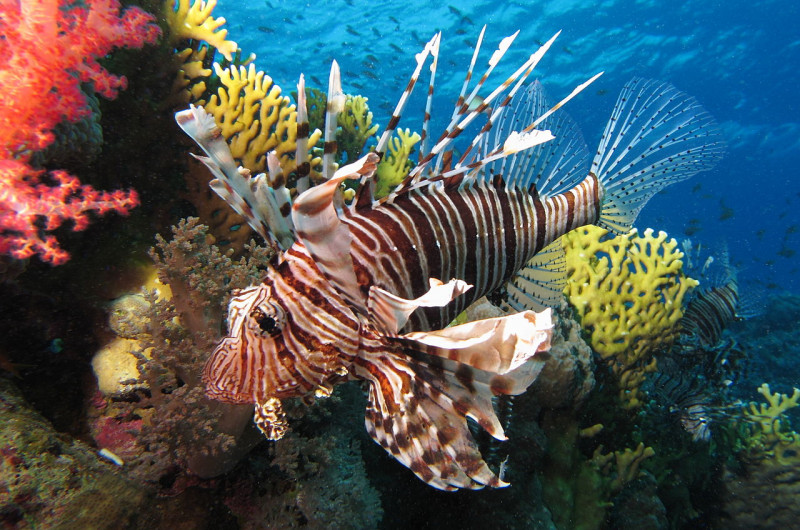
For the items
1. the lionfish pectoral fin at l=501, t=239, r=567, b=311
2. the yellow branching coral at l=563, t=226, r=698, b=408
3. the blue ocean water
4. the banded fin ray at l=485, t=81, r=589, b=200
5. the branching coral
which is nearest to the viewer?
the branching coral

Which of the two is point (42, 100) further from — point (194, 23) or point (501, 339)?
point (501, 339)

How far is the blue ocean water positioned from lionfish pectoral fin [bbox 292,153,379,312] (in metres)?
18.6

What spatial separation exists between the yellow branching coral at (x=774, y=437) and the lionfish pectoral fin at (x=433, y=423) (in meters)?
6.65

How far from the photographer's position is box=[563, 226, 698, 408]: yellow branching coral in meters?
5.10

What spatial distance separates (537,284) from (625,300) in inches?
113

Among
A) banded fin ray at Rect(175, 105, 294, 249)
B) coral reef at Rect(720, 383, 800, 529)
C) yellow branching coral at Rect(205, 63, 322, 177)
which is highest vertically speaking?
yellow branching coral at Rect(205, 63, 322, 177)

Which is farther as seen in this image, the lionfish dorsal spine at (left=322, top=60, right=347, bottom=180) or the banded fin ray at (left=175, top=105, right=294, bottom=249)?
the lionfish dorsal spine at (left=322, top=60, right=347, bottom=180)

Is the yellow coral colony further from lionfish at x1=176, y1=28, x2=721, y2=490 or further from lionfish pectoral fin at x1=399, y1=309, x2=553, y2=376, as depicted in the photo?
lionfish pectoral fin at x1=399, y1=309, x2=553, y2=376

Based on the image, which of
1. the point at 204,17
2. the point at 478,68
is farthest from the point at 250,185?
the point at 478,68

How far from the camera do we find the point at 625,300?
5238mm

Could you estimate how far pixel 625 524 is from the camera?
4.86 m

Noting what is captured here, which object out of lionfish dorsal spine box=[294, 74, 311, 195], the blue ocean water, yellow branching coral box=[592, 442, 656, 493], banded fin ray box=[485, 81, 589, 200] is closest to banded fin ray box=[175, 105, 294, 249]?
lionfish dorsal spine box=[294, 74, 311, 195]

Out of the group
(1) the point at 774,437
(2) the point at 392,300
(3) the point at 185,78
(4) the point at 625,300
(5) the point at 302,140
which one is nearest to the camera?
(2) the point at 392,300

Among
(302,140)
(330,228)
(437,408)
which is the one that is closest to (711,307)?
(437,408)
